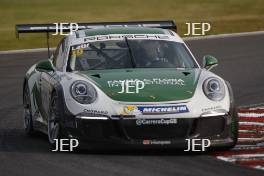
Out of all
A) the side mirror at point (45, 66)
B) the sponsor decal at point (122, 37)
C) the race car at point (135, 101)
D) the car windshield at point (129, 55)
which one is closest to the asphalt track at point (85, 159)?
the race car at point (135, 101)

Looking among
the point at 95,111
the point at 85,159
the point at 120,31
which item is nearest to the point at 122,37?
the point at 120,31

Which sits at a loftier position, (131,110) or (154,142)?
(131,110)

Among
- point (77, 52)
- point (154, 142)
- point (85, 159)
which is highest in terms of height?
point (77, 52)

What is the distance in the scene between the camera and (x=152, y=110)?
31.5 feet

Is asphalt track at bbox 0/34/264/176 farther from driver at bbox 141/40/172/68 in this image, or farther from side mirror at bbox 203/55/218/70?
side mirror at bbox 203/55/218/70

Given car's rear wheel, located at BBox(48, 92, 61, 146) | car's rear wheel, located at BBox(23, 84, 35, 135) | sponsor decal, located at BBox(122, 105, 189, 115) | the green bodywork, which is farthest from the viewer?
car's rear wheel, located at BBox(23, 84, 35, 135)

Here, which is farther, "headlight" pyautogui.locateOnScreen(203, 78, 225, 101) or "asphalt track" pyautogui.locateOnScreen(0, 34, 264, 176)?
"headlight" pyautogui.locateOnScreen(203, 78, 225, 101)

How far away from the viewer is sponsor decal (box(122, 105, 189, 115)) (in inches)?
377

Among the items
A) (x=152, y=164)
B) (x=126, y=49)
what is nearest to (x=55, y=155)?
(x=152, y=164)

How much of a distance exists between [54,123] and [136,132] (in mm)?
1031

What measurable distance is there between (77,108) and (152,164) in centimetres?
106

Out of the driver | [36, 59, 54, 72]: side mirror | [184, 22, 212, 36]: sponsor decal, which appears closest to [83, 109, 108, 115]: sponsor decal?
[36, 59, 54, 72]: side mirror

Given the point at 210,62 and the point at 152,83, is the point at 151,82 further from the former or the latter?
the point at 210,62

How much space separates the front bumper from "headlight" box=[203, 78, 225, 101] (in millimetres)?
274
